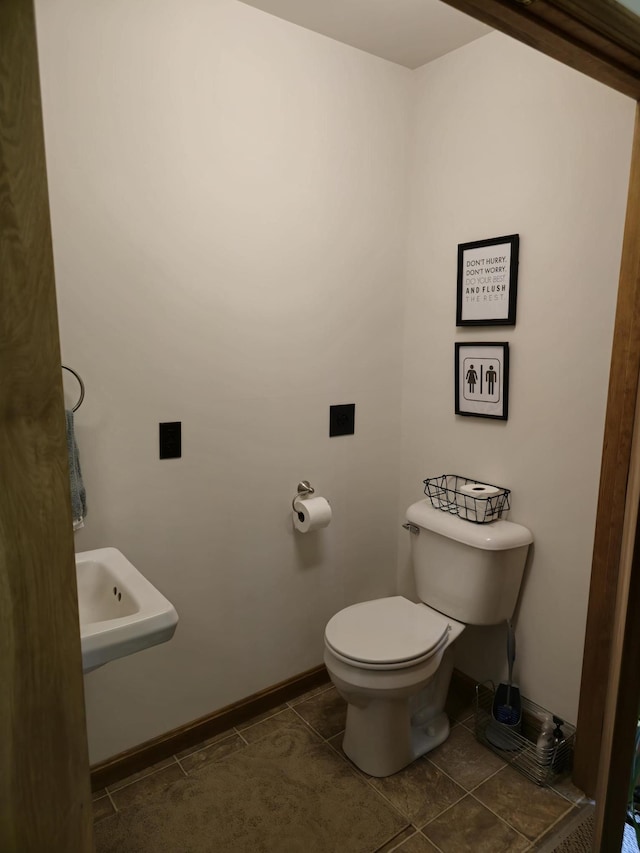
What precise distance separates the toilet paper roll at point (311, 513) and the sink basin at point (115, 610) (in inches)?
27.0

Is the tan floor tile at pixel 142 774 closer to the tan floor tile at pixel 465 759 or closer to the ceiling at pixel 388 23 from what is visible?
the tan floor tile at pixel 465 759

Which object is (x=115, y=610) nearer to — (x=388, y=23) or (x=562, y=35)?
(x=562, y=35)

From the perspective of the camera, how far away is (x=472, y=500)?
80.8 inches

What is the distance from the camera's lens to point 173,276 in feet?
5.75

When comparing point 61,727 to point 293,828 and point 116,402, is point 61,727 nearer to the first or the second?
point 116,402

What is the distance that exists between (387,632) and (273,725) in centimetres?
63

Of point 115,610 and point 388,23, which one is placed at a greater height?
point 388,23

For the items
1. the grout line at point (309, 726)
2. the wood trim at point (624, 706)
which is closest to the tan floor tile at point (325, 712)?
the grout line at point (309, 726)

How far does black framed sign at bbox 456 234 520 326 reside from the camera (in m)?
1.93

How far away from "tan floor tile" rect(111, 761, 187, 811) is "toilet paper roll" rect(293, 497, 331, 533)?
0.91 m

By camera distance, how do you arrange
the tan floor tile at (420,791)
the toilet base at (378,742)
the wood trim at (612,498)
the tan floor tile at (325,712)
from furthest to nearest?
the tan floor tile at (325,712)
the toilet base at (378,742)
the tan floor tile at (420,791)
the wood trim at (612,498)

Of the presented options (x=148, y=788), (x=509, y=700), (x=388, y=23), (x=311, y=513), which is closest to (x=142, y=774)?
(x=148, y=788)

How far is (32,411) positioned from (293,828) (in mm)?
1633

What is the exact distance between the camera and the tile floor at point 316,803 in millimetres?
1638
